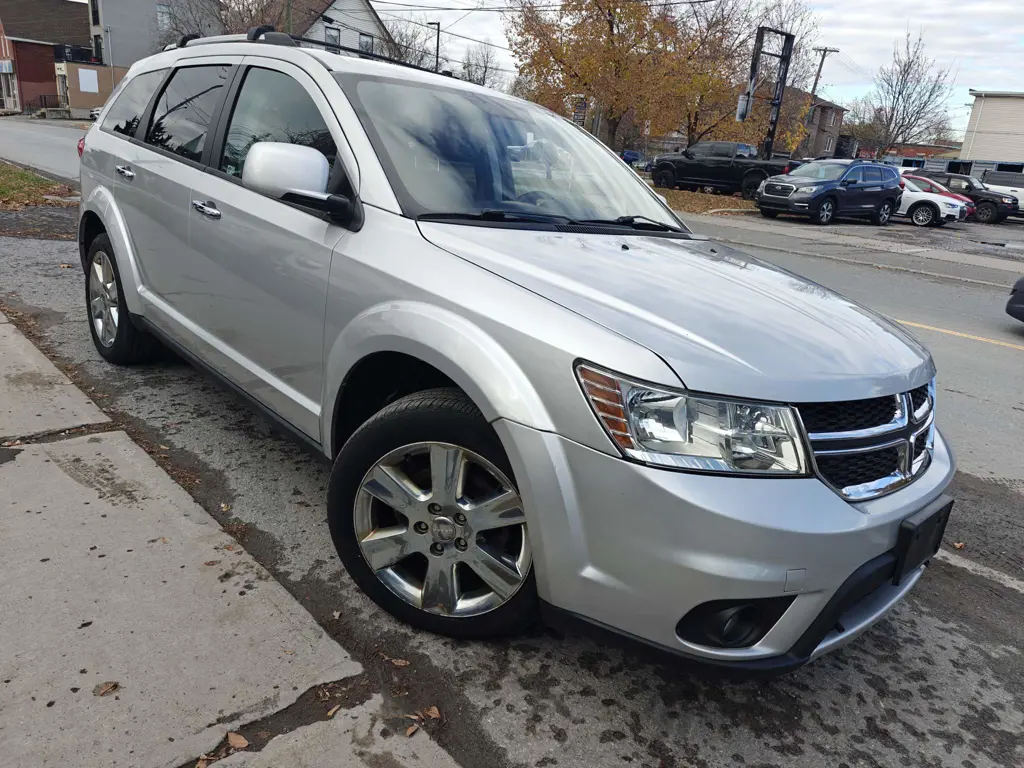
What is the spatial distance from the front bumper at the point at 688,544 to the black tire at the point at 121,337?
316 cm

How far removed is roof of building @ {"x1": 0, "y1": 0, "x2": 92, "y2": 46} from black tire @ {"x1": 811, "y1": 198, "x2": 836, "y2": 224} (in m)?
63.4

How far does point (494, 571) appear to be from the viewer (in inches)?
89.0

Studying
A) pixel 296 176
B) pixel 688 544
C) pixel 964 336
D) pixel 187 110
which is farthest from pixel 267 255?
pixel 964 336

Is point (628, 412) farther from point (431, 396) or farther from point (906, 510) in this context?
point (906, 510)

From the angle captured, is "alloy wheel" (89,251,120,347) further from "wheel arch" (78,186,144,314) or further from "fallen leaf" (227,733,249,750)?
"fallen leaf" (227,733,249,750)

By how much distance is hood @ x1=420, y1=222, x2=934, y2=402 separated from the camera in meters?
1.97

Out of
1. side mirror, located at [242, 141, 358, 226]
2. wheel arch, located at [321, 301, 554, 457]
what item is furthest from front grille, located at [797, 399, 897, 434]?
side mirror, located at [242, 141, 358, 226]

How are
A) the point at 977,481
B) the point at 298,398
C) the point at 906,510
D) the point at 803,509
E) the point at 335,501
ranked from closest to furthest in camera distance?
the point at 803,509 → the point at 906,510 → the point at 335,501 → the point at 298,398 → the point at 977,481

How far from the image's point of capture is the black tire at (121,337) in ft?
14.3

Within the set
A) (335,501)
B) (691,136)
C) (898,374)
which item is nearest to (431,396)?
(335,501)

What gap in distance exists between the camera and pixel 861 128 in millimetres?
65125

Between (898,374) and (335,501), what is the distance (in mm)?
1758

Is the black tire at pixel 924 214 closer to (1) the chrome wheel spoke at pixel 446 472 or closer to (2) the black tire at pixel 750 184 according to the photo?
(2) the black tire at pixel 750 184

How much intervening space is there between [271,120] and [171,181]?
798mm
